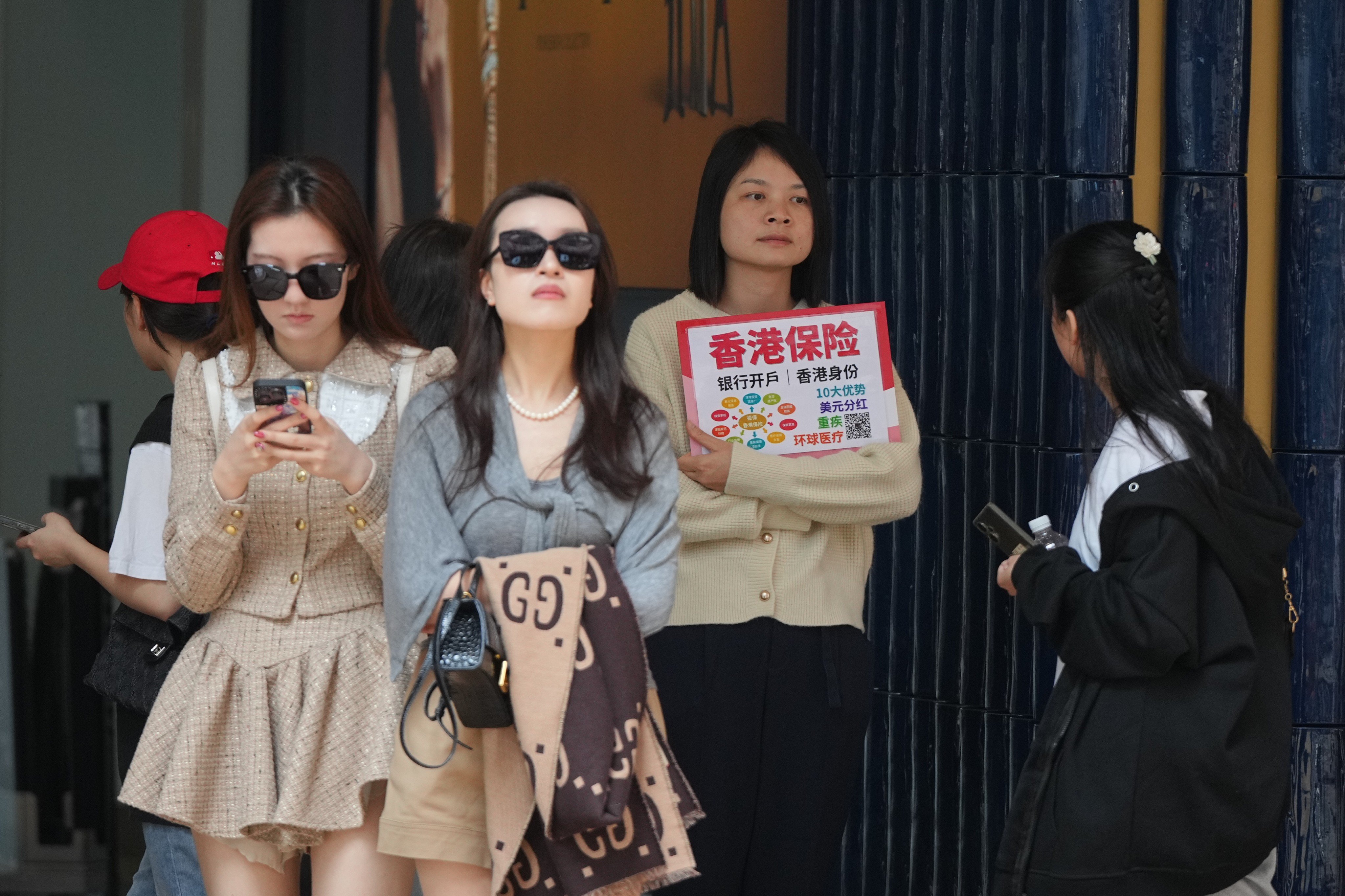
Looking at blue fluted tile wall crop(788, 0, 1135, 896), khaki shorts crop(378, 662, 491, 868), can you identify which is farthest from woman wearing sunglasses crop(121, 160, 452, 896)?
blue fluted tile wall crop(788, 0, 1135, 896)

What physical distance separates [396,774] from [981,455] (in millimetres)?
2170

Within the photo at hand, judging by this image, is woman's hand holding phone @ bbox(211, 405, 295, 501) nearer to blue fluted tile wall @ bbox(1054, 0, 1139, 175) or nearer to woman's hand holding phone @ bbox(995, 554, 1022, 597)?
woman's hand holding phone @ bbox(995, 554, 1022, 597)

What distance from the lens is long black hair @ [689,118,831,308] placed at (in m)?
3.54

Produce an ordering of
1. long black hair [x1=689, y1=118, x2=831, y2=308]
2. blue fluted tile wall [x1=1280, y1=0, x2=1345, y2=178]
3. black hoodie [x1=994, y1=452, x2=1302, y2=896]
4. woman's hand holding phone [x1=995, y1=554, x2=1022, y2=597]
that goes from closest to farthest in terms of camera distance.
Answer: black hoodie [x1=994, y1=452, x2=1302, y2=896] → woman's hand holding phone [x1=995, y1=554, x2=1022, y2=597] → long black hair [x1=689, y1=118, x2=831, y2=308] → blue fluted tile wall [x1=1280, y1=0, x2=1345, y2=178]

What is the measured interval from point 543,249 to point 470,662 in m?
0.69

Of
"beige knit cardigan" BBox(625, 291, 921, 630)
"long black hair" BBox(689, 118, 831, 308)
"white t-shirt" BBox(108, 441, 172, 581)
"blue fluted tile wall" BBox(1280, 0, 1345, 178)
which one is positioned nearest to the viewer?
"white t-shirt" BBox(108, 441, 172, 581)

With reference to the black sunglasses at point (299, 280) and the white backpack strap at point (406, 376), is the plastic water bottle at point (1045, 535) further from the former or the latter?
the black sunglasses at point (299, 280)

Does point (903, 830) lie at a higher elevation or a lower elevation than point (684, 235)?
lower

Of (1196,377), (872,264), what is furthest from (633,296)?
(1196,377)

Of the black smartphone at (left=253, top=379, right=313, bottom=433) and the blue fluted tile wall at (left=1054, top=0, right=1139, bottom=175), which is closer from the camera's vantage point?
the black smartphone at (left=253, top=379, right=313, bottom=433)

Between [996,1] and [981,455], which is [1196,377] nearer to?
[981,455]

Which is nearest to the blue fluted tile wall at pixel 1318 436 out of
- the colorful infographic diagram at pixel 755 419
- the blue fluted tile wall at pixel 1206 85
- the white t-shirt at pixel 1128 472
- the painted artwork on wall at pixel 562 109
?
the blue fluted tile wall at pixel 1206 85

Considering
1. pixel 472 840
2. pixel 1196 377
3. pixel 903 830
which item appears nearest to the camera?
pixel 472 840

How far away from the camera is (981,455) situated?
4207 mm
